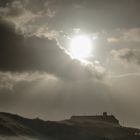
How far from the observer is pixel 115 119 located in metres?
95.8

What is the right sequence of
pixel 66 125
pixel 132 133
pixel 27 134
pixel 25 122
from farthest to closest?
pixel 132 133 → pixel 66 125 → pixel 25 122 → pixel 27 134

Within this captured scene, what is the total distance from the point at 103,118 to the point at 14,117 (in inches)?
1480

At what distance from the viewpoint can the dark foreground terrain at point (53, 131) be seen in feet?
177

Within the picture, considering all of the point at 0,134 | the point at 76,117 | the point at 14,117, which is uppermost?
the point at 76,117

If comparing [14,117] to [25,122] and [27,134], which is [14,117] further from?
[27,134]

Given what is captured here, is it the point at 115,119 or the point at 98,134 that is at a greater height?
the point at 115,119

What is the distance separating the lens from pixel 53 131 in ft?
201

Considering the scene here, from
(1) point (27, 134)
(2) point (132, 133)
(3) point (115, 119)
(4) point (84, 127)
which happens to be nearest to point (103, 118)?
(3) point (115, 119)

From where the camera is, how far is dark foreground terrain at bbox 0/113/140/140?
53.8 meters

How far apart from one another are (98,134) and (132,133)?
1072cm

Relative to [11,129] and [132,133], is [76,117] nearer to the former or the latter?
[132,133]

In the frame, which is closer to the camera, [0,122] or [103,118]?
[0,122]

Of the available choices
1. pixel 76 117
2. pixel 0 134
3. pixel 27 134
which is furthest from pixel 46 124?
pixel 76 117

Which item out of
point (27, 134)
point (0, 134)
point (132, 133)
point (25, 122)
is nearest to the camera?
point (0, 134)
